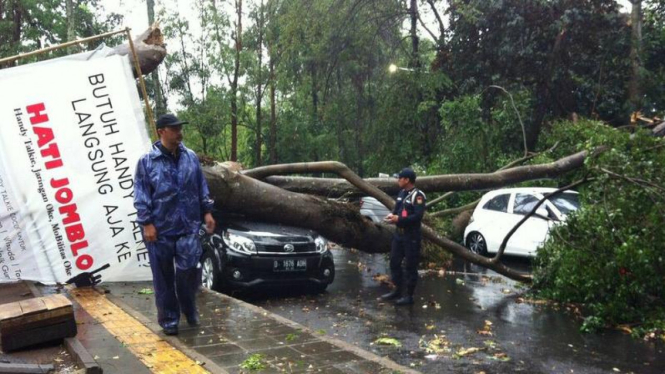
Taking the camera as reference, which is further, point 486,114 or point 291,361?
point 486,114

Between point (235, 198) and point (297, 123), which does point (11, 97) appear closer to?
point (235, 198)

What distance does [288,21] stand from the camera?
2216cm

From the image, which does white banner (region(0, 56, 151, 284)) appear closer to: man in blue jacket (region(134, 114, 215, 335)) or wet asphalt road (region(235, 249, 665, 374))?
wet asphalt road (region(235, 249, 665, 374))

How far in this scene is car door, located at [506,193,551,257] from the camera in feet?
40.7

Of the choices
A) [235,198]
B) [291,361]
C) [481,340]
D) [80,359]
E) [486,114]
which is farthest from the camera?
[486,114]

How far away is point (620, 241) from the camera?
7.64m

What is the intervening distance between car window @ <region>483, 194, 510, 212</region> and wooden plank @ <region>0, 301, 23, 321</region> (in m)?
10.5

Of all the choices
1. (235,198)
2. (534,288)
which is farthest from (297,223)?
(534,288)

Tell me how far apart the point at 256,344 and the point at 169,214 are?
4.72 feet

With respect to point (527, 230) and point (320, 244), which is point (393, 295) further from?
point (527, 230)

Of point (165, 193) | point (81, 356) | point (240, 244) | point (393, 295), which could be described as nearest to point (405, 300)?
point (393, 295)

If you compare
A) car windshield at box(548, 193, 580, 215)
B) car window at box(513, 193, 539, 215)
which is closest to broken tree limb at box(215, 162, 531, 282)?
car windshield at box(548, 193, 580, 215)

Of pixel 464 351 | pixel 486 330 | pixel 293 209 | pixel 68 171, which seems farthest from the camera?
pixel 293 209

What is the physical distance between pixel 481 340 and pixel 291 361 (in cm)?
256
